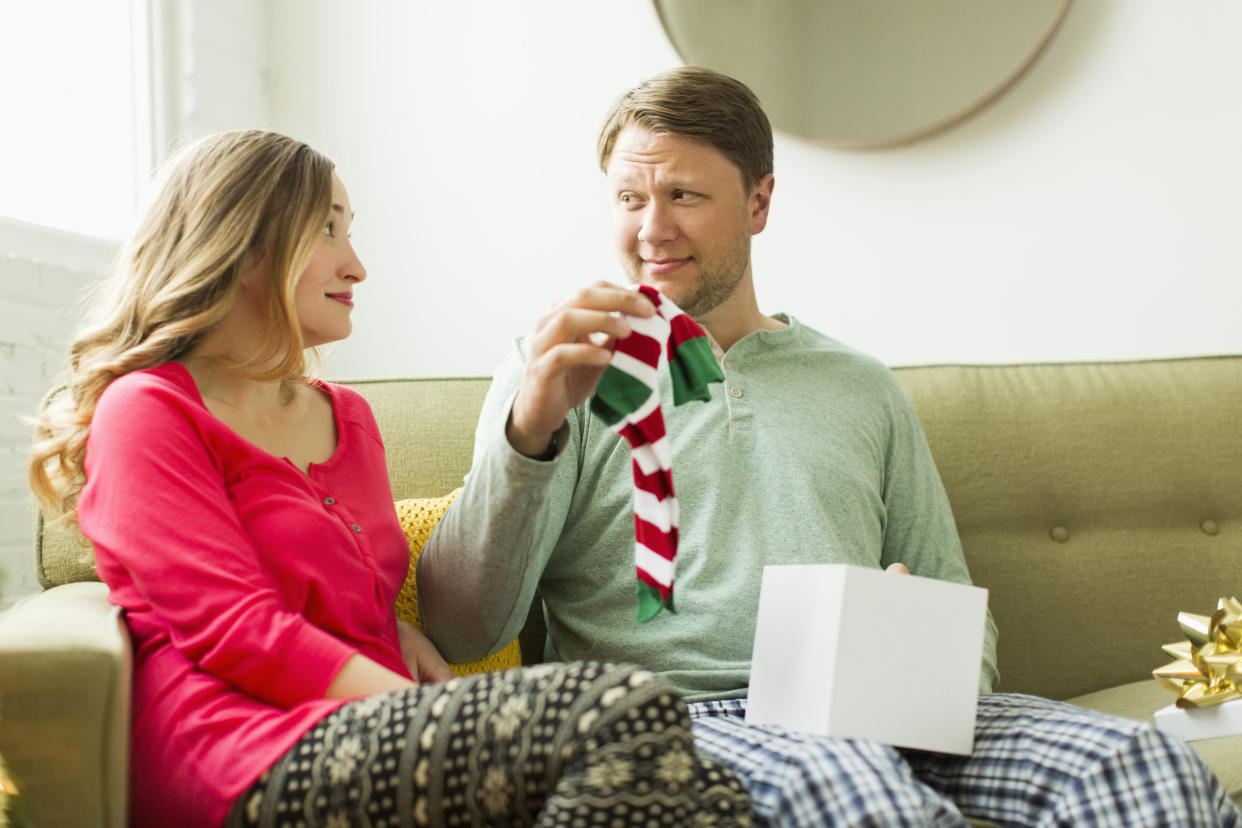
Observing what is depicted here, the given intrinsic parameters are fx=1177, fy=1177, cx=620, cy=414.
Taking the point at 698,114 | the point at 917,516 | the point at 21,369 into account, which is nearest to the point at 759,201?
the point at 698,114

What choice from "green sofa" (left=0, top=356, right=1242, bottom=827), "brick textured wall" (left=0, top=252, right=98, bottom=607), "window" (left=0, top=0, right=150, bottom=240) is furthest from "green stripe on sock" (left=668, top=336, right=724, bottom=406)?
"window" (left=0, top=0, right=150, bottom=240)

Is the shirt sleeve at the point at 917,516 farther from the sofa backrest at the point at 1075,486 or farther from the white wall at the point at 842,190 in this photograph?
the white wall at the point at 842,190

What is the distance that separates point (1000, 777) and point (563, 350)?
56 centimetres

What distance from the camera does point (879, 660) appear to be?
3.46 ft

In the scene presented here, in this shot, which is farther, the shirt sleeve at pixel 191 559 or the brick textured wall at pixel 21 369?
the brick textured wall at pixel 21 369

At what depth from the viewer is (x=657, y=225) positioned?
1.47 m

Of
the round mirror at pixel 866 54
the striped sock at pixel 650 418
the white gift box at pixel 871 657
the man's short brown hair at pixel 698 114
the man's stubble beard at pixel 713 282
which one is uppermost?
the round mirror at pixel 866 54

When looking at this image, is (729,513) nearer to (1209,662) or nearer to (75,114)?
(1209,662)

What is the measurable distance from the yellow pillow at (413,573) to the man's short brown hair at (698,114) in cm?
51

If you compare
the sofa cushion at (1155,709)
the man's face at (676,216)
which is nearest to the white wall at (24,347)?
the man's face at (676,216)

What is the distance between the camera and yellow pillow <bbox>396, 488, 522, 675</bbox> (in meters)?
1.39

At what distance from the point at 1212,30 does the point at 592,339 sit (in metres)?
1.36

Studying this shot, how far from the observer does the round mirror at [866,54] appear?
2.01 m

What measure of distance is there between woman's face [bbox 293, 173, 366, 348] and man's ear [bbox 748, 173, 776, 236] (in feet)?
1.84
